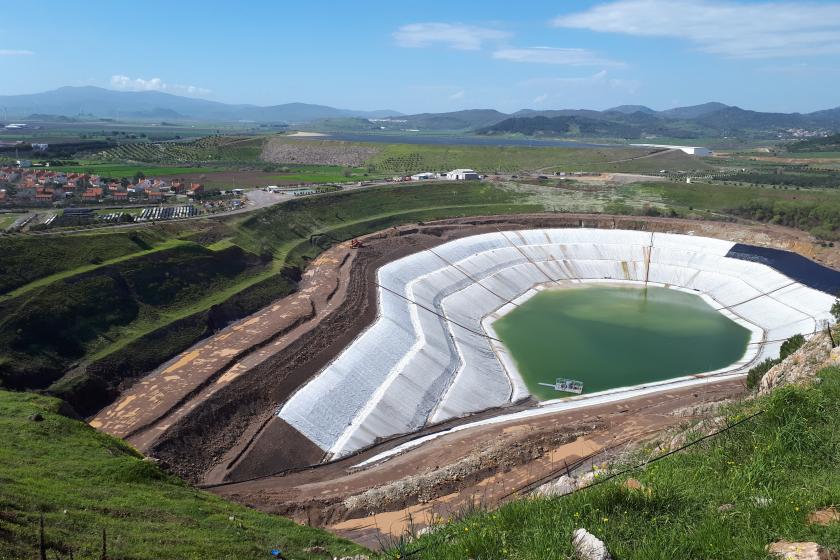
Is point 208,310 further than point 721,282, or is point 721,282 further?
point 721,282

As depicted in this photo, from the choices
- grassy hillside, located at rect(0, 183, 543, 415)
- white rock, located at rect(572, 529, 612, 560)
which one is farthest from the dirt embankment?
white rock, located at rect(572, 529, 612, 560)

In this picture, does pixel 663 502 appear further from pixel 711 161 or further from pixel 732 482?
pixel 711 161

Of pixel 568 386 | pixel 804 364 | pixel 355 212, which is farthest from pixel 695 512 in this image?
pixel 355 212

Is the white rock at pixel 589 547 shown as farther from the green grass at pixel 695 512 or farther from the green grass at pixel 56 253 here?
the green grass at pixel 56 253

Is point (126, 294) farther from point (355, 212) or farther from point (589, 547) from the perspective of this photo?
point (589, 547)

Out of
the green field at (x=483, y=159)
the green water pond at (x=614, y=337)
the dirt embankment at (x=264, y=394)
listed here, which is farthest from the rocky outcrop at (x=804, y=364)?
Result: the green field at (x=483, y=159)

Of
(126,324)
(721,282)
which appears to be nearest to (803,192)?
(721,282)

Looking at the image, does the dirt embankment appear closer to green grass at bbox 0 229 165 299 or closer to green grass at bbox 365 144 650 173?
green grass at bbox 0 229 165 299
